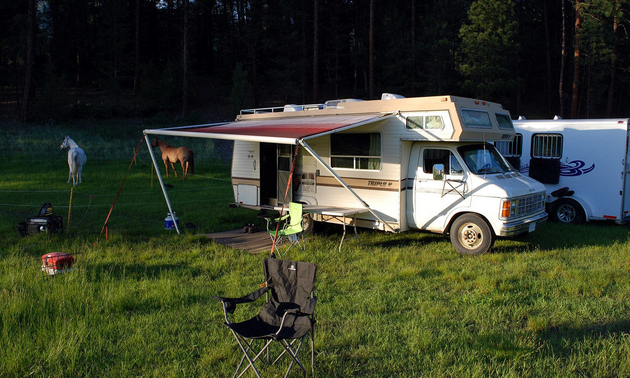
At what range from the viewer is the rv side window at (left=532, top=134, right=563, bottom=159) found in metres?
11.4

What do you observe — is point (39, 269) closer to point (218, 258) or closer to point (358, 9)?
point (218, 258)

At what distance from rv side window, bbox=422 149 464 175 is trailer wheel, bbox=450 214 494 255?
833 mm

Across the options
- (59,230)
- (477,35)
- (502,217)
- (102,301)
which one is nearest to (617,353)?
(502,217)

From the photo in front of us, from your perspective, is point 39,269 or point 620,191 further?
point 620,191

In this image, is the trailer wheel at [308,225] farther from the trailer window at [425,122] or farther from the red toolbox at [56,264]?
the red toolbox at [56,264]

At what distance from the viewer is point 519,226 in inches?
313

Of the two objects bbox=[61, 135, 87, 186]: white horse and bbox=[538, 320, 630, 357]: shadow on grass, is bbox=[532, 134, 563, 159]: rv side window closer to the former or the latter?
bbox=[538, 320, 630, 357]: shadow on grass

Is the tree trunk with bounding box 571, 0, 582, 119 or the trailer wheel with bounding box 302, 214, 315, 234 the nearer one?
the trailer wheel with bounding box 302, 214, 315, 234

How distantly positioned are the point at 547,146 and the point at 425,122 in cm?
495

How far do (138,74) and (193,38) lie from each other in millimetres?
9482

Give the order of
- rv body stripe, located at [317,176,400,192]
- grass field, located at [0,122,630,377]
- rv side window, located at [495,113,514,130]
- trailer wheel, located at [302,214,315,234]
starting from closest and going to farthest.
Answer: grass field, located at [0,122,630,377] < rv body stripe, located at [317,176,400,192] < rv side window, located at [495,113,514,130] < trailer wheel, located at [302,214,315,234]

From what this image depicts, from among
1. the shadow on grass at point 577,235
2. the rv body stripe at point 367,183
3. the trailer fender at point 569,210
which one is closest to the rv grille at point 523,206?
the shadow on grass at point 577,235

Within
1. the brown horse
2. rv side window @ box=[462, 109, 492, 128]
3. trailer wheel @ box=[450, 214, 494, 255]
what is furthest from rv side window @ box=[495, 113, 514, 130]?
the brown horse

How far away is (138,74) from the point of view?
36656 mm
